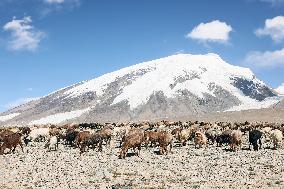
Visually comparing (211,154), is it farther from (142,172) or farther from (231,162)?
(142,172)

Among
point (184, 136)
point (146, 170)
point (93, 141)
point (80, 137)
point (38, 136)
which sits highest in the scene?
point (38, 136)

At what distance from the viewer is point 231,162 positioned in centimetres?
2830

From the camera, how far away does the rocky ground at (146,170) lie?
2253cm

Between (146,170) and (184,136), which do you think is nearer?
(146,170)

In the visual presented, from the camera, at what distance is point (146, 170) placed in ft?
85.7

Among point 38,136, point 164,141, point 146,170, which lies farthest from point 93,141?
point 38,136

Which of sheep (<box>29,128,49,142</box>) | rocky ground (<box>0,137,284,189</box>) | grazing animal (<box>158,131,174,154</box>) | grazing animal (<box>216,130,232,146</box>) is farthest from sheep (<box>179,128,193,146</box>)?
sheep (<box>29,128,49,142</box>)

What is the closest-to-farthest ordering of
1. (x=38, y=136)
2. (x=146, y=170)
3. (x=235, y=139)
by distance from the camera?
1. (x=146, y=170)
2. (x=235, y=139)
3. (x=38, y=136)

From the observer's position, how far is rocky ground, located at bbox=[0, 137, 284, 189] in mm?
22531

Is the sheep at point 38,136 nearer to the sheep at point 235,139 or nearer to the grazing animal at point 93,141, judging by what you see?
the grazing animal at point 93,141

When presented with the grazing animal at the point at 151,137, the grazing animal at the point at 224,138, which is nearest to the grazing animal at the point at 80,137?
the grazing animal at the point at 151,137

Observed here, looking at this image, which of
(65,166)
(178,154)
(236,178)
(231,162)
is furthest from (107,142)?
(236,178)

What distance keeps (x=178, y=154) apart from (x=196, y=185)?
1123 centimetres

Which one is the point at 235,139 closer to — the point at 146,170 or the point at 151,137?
the point at 151,137
